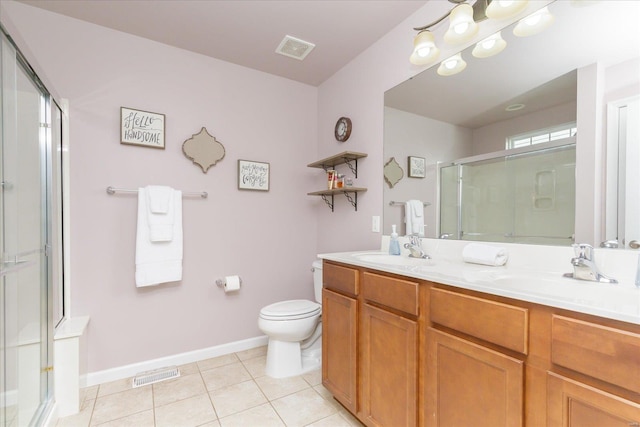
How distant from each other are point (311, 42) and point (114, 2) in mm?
1264

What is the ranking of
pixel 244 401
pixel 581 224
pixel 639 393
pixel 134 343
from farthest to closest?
pixel 134 343
pixel 244 401
pixel 581 224
pixel 639 393

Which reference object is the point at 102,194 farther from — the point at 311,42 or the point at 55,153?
the point at 311,42

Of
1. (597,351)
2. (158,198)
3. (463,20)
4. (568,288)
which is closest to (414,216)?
(568,288)

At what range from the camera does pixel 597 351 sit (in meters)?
0.68

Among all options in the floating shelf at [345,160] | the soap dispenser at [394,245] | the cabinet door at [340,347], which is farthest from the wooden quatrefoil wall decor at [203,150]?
the soap dispenser at [394,245]

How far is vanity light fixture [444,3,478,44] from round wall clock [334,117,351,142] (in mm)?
1023

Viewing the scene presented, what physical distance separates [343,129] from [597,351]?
6.99 feet

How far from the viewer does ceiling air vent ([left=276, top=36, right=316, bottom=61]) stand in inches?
85.1

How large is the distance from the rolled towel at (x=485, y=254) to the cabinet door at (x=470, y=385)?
0.48 meters

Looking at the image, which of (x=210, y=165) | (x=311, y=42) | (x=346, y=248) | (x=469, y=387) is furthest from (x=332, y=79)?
(x=469, y=387)

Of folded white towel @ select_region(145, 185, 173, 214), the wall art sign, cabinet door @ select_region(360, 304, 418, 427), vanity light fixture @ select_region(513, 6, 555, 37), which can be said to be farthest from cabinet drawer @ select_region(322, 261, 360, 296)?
the wall art sign

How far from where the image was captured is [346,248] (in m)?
2.47

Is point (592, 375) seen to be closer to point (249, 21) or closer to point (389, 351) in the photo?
point (389, 351)

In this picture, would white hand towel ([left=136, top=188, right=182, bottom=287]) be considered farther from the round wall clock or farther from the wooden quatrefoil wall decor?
the round wall clock
